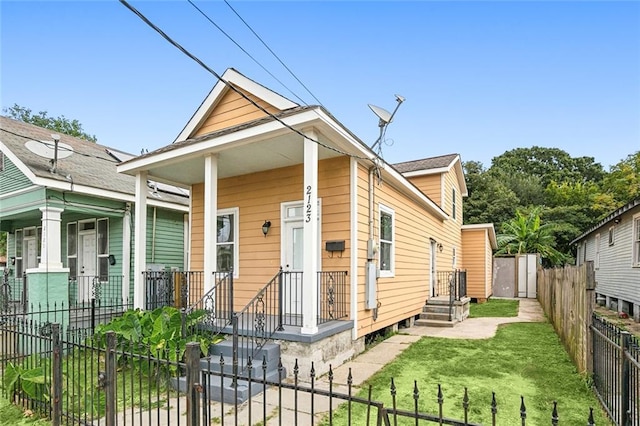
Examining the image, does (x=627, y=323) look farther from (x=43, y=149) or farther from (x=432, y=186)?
(x=43, y=149)

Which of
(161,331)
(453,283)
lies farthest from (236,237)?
(453,283)

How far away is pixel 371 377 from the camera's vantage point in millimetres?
5598

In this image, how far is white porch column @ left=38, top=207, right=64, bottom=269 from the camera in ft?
27.1

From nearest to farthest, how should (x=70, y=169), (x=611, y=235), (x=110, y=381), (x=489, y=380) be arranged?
(x=110, y=381) → (x=489, y=380) → (x=70, y=169) → (x=611, y=235)

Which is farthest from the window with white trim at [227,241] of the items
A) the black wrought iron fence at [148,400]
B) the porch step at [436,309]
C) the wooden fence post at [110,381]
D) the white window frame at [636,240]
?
the white window frame at [636,240]

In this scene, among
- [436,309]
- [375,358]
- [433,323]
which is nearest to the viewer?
[375,358]

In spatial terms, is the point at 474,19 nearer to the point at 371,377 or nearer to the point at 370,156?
the point at 370,156

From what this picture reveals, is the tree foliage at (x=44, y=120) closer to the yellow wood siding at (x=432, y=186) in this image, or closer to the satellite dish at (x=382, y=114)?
the yellow wood siding at (x=432, y=186)

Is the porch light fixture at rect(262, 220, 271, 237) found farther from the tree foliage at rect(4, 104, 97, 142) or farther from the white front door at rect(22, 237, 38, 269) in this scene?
the tree foliage at rect(4, 104, 97, 142)

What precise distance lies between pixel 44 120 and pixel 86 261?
25.6m

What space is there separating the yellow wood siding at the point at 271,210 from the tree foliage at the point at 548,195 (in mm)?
19324

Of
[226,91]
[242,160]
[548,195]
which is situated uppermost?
[548,195]

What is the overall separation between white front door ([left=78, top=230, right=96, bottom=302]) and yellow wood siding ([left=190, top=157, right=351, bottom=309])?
4.30 m

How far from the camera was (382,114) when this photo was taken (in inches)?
292
